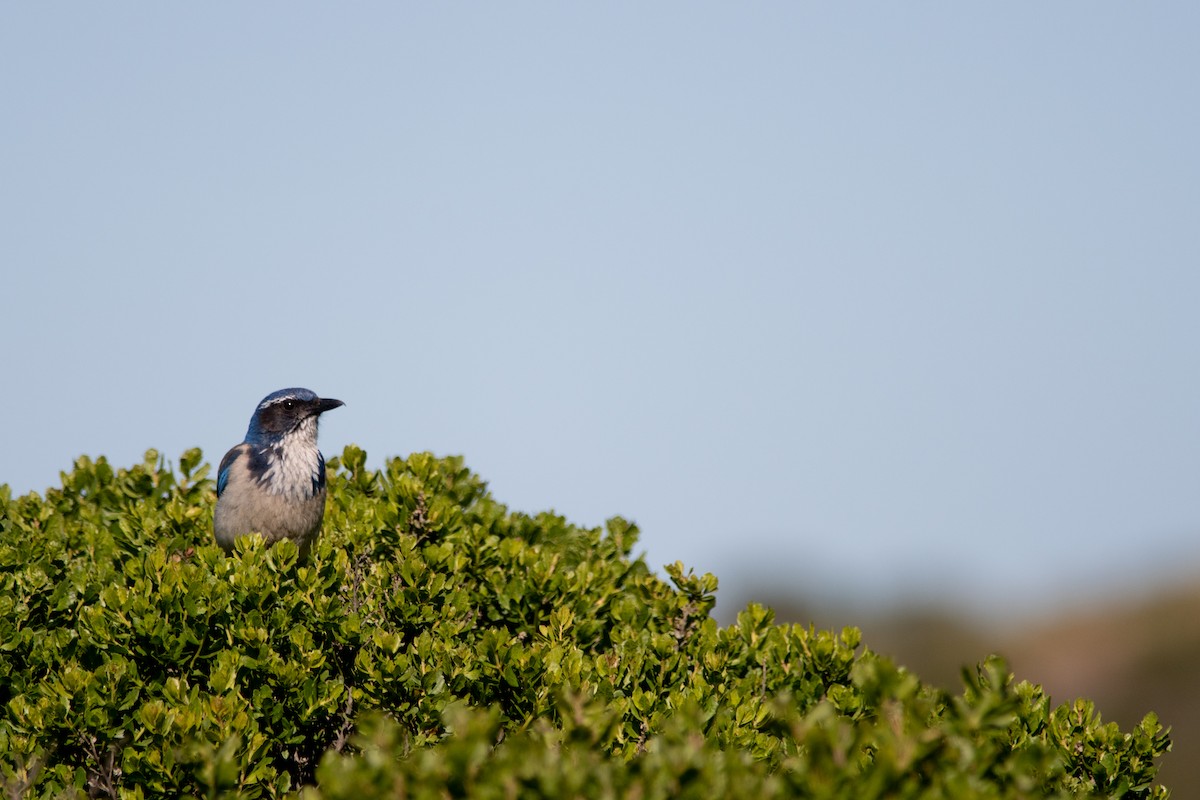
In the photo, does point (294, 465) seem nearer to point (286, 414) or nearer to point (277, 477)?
point (277, 477)

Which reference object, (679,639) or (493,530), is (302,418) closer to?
(493,530)

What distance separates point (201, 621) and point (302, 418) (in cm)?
302

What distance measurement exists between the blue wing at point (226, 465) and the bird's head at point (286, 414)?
0.16 meters

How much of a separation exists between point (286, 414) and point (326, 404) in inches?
15.8

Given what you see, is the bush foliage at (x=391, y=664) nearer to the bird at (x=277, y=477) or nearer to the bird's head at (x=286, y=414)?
the bird at (x=277, y=477)

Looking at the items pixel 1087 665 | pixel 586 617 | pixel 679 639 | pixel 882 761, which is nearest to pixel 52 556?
pixel 586 617

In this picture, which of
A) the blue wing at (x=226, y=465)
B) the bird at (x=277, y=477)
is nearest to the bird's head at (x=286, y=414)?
the bird at (x=277, y=477)

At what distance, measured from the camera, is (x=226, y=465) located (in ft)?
39.3

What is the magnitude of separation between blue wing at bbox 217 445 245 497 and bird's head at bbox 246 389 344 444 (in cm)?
16

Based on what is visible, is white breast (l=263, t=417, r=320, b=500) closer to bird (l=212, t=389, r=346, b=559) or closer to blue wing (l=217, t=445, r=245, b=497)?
bird (l=212, t=389, r=346, b=559)

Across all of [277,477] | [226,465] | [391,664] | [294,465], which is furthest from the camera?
[226,465]

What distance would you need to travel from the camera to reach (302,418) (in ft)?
39.6

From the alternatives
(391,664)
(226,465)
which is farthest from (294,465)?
(391,664)

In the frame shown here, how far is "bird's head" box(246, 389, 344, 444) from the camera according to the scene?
11.9 metres
